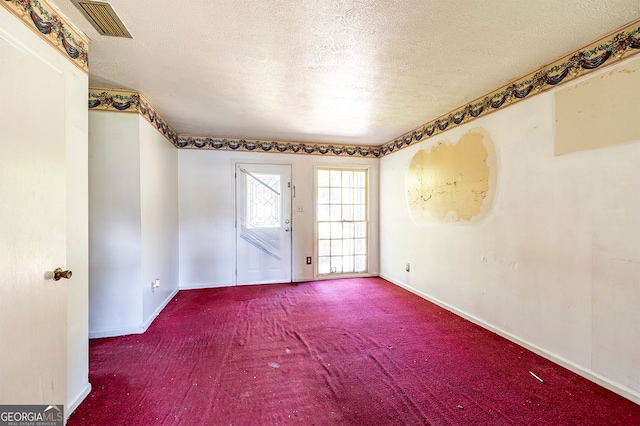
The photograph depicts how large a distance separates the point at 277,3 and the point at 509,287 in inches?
113

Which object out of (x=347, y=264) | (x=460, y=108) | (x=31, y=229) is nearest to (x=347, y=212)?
(x=347, y=264)

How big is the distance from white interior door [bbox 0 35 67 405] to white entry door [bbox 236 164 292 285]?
8.90ft

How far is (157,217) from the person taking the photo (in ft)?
9.80

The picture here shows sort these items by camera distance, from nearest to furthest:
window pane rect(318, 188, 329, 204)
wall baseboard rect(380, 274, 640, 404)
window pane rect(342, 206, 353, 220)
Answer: wall baseboard rect(380, 274, 640, 404)
window pane rect(318, 188, 329, 204)
window pane rect(342, 206, 353, 220)

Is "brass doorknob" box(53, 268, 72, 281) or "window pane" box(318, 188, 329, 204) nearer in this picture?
"brass doorknob" box(53, 268, 72, 281)

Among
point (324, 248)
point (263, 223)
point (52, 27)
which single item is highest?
point (52, 27)

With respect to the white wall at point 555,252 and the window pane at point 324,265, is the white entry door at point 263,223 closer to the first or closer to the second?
the window pane at point 324,265

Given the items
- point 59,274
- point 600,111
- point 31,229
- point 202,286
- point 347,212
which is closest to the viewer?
point 31,229

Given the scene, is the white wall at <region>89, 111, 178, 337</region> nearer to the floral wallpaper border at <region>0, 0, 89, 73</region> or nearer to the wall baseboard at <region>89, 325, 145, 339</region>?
the wall baseboard at <region>89, 325, 145, 339</region>

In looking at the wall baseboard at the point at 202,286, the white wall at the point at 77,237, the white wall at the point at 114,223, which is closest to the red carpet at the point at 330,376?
the white wall at the point at 77,237

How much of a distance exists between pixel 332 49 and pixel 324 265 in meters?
3.43

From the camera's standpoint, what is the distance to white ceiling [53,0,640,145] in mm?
1460

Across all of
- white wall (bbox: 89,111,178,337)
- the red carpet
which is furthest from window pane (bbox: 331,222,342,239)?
white wall (bbox: 89,111,178,337)

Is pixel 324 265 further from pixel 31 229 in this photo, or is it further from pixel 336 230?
pixel 31 229
